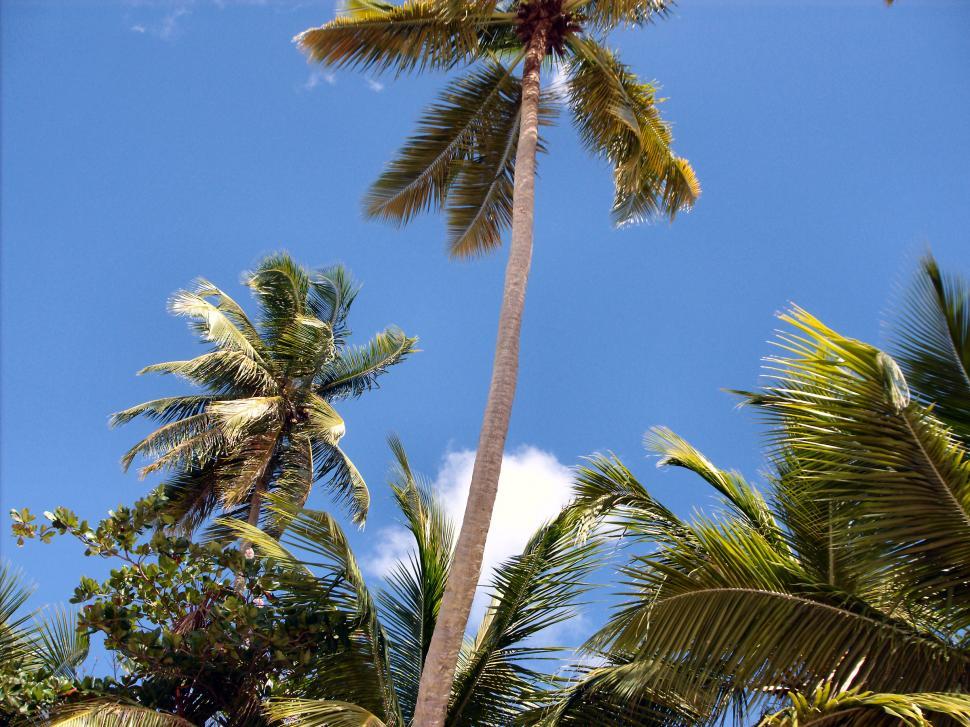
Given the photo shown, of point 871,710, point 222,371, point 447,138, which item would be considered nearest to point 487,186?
point 447,138

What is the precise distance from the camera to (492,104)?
12.2 meters

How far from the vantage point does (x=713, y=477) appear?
22.6 feet

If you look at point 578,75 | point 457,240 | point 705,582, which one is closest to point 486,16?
point 578,75

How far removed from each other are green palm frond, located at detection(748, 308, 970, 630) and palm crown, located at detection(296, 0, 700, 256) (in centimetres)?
659

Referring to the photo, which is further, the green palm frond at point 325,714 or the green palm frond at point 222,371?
the green palm frond at point 222,371

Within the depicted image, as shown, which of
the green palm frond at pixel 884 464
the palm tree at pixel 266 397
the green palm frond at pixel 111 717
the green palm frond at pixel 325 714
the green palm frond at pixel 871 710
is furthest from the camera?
the palm tree at pixel 266 397

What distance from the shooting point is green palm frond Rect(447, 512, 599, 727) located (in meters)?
7.68

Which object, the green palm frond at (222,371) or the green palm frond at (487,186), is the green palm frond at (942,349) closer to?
the green palm frond at (487,186)

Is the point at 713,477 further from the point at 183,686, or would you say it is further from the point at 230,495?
the point at 230,495

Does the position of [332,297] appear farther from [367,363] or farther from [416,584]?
[416,584]

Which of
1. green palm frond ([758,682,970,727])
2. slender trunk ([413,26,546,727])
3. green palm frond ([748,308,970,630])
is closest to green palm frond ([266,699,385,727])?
slender trunk ([413,26,546,727])

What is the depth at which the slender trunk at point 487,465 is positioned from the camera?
21.6 feet

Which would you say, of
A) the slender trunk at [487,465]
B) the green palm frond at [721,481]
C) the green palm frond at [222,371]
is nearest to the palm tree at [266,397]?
the green palm frond at [222,371]

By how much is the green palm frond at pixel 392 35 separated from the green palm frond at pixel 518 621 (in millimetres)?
6816
